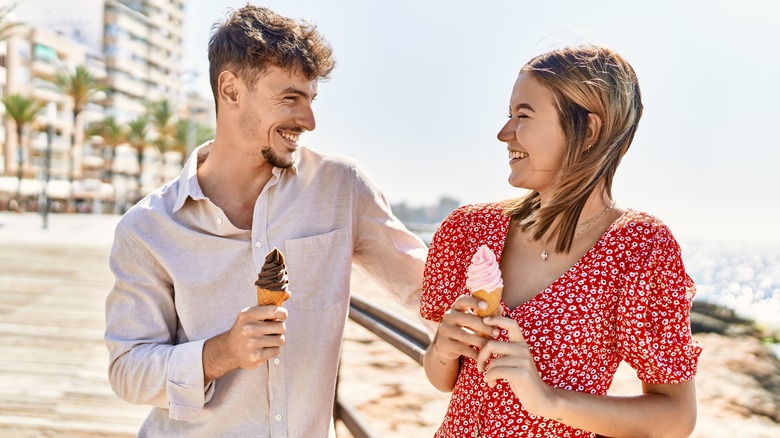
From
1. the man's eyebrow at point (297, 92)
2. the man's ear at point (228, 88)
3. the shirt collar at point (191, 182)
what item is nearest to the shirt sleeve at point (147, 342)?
the shirt collar at point (191, 182)

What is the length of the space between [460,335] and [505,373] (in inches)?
6.2

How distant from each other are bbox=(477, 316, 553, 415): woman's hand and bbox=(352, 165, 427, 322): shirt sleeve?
0.82 m

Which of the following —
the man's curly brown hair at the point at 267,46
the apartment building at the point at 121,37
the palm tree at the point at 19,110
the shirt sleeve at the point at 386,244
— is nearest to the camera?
the man's curly brown hair at the point at 267,46

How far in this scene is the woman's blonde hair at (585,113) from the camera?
1.45 meters

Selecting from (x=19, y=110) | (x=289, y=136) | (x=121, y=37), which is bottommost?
(x=19, y=110)

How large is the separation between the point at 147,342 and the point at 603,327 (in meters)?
1.19

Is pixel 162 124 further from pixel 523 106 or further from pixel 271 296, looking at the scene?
pixel 523 106

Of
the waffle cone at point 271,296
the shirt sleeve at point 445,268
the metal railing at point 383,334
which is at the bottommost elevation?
the metal railing at point 383,334

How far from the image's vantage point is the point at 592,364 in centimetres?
141

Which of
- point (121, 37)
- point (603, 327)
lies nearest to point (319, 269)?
point (603, 327)

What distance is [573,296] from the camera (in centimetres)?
142

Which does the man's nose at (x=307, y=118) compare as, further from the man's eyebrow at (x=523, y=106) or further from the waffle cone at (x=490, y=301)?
the waffle cone at (x=490, y=301)

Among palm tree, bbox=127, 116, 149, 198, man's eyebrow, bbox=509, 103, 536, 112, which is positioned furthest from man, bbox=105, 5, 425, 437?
palm tree, bbox=127, 116, 149, 198

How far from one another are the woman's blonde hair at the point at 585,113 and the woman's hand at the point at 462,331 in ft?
0.86
